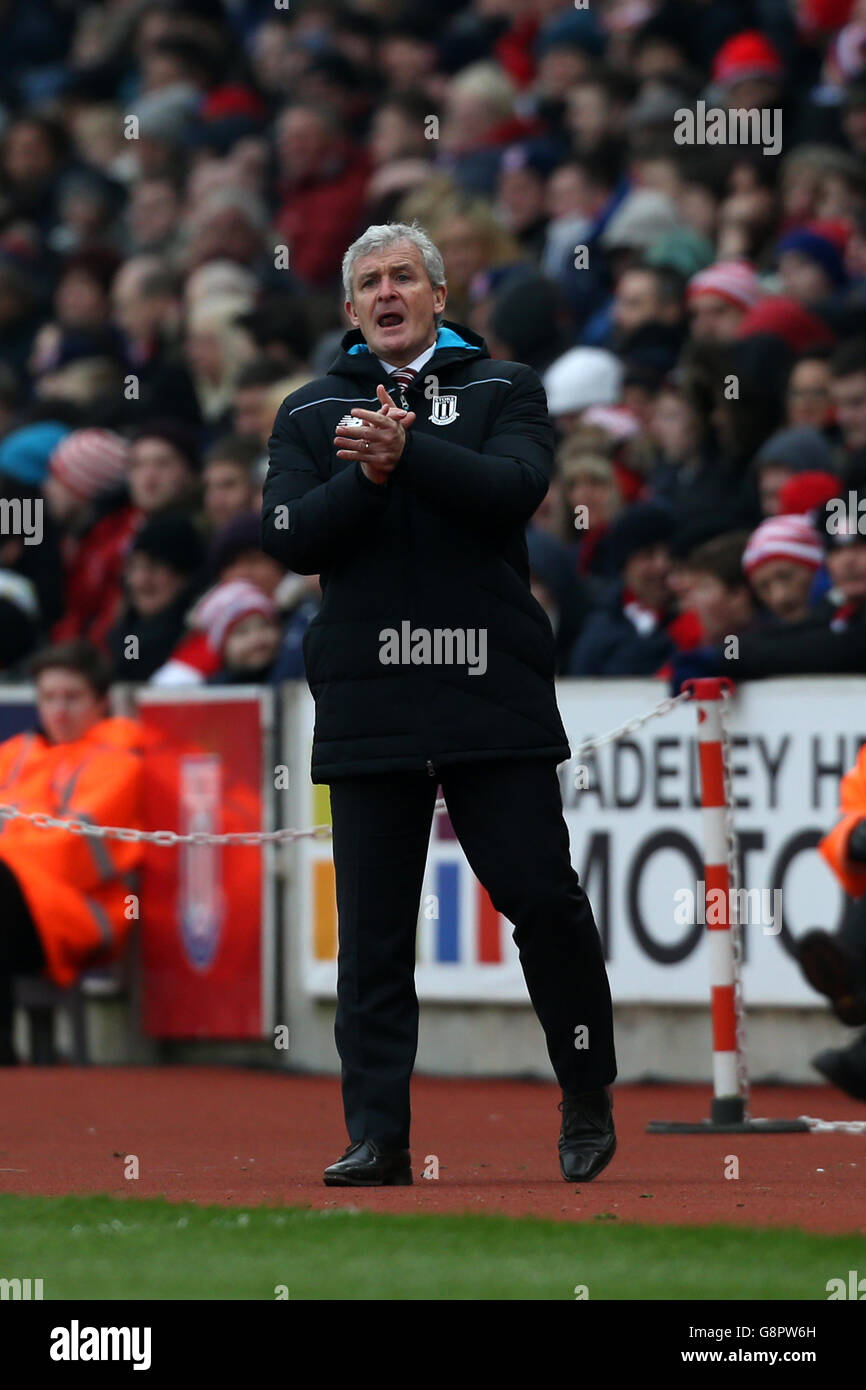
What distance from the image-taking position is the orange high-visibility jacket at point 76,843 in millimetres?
12195

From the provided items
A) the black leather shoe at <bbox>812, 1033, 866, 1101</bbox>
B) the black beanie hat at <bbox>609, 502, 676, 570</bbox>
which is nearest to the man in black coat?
the black leather shoe at <bbox>812, 1033, 866, 1101</bbox>

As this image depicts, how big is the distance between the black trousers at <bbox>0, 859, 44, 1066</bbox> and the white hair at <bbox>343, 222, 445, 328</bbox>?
5.41 metres

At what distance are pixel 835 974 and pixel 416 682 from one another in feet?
7.94

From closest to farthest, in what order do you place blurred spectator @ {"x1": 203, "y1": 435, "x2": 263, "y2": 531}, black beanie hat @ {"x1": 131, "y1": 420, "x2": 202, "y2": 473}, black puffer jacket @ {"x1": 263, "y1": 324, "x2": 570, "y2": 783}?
1. black puffer jacket @ {"x1": 263, "y1": 324, "x2": 570, "y2": 783}
2. blurred spectator @ {"x1": 203, "y1": 435, "x2": 263, "y2": 531}
3. black beanie hat @ {"x1": 131, "y1": 420, "x2": 202, "y2": 473}

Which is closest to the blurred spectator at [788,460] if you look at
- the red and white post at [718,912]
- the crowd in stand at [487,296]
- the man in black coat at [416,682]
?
the crowd in stand at [487,296]

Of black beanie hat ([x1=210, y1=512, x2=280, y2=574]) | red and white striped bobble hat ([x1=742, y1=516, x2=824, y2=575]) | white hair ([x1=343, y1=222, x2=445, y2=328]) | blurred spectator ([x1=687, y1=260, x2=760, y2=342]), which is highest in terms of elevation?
blurred spectator ([x1=687, y1=260, x2=760, y2=342])

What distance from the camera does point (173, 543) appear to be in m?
13.7

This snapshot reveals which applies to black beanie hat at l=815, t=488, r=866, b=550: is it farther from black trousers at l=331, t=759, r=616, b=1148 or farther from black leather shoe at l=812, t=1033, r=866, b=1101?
black trousers at l=331, t=759, r=616, b=1148

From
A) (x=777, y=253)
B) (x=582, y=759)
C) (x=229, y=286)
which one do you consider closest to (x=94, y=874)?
(x=582, y=759)

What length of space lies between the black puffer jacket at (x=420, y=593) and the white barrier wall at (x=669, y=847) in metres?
3.39

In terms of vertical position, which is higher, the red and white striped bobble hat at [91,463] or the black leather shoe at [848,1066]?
the red and white striped bobble hat at [91,463]

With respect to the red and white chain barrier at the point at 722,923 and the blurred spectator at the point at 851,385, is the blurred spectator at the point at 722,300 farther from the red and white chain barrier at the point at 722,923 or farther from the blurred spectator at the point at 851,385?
the red and white chain barrier at the point at 722,923

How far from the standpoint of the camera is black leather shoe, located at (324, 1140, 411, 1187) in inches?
275

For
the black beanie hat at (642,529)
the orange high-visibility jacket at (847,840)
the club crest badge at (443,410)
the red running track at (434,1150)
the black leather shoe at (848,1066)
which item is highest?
the black beanie hat at (642,529)
